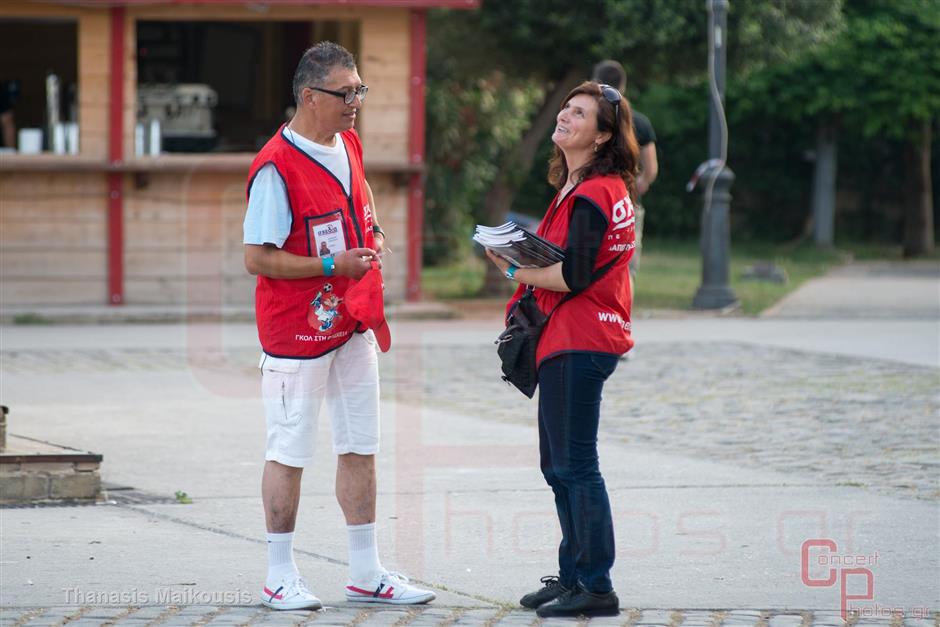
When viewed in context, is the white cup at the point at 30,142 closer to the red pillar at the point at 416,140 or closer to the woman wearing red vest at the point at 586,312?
the red pillar at the point at 416,140

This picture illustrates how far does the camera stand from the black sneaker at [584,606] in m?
4.93

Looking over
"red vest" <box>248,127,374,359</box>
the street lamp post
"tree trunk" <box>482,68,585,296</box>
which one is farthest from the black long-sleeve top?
"tree trunk" <box>482,68,585,296</box>

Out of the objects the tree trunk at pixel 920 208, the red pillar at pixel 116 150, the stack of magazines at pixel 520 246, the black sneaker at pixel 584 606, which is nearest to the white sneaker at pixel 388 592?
the black sneaker at pixel 584 606

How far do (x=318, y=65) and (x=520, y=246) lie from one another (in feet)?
3.02

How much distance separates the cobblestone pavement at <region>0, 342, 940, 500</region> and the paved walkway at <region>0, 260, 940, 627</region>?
3 centimetres

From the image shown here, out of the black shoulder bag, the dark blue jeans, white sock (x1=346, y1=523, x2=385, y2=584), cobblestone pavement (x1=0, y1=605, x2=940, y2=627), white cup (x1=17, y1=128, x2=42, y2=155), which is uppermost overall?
white cup (x1=17, y1=128, x2=42, y2=155)

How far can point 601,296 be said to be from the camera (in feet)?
16.1

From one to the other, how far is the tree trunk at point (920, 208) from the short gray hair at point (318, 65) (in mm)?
20537

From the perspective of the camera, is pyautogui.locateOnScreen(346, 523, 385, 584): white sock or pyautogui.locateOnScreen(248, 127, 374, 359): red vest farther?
pyautogui.locateOnScreen(346, 523, 385, 584): white sock

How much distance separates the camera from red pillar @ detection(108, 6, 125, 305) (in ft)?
47.4

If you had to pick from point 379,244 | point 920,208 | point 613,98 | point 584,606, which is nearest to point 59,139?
point 379,244

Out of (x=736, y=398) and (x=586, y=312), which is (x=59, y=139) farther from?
(x=586, y=312)

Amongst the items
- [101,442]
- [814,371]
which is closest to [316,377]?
[101,442]

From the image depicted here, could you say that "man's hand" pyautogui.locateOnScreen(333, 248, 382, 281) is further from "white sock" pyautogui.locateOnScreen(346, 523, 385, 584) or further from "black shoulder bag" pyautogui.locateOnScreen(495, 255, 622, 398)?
"white sock" pyautogui.locateOnScreen(346, 523, 385, 584)
